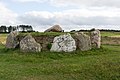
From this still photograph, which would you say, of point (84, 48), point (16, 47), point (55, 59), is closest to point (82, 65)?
point (55, 59)

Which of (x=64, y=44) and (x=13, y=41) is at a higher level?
(x=13, y=41)

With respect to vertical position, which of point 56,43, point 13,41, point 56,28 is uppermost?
point 56,28

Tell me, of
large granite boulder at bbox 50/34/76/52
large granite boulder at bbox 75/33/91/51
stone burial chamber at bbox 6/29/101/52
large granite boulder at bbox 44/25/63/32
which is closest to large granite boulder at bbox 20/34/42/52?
stone burial chamber at bbox 6/29/101/52

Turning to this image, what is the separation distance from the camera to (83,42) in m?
25.8

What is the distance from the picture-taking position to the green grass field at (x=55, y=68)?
56.2 feet

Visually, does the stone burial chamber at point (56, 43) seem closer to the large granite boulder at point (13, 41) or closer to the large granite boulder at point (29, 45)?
the large granite boulder at point (29, 45)

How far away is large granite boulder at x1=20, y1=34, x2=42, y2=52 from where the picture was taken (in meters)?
25.0

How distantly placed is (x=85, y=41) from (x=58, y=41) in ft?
7.09

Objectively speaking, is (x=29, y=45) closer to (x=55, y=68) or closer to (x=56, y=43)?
(x=56, y=43)

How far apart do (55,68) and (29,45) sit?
6824 mm

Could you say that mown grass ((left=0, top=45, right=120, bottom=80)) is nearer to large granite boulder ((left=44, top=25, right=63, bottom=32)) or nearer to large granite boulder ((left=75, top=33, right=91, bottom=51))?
large granite boulder ((left=75, top=33, right=91, bottom=51))

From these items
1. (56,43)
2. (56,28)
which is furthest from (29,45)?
(56,28)

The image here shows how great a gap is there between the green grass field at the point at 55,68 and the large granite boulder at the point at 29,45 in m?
1.05

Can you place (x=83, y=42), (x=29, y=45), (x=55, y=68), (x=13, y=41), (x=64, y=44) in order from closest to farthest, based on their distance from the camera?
(x=55, y=68)
(x=29, y=45)
(x=64, y=44)
(x=83, y=42)
(x=13, y=41)
